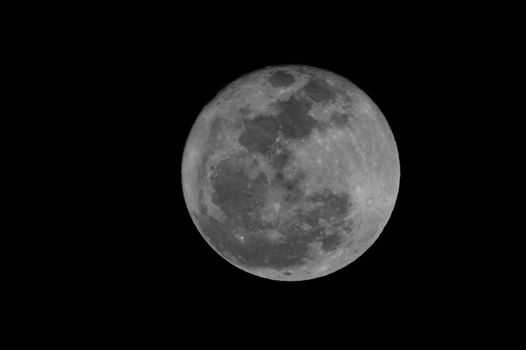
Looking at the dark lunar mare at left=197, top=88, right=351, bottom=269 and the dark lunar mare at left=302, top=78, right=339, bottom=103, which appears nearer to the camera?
the dark lunar mare at left=197, top=88, right=351, bottom=269

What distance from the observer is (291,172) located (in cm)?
470

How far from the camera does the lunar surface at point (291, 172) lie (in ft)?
15.6

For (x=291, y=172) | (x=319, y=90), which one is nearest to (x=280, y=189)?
(x=291, y=172)

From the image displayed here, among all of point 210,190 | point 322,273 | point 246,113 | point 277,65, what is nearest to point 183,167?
point 210,190

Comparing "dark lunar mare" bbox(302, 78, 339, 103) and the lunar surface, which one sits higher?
"dark lunar mare" bbox(302, 78, 339, 103)

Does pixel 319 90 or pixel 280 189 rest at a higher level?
pixel 319 90

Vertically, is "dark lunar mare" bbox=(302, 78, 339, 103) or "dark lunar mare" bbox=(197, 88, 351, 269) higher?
"dark lunar mare" bbox=(302, 78, 339, 103)

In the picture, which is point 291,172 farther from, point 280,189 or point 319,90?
point 319,90

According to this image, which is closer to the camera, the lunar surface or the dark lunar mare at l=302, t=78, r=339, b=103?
the lunar surface

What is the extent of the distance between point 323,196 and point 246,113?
115 centimetres

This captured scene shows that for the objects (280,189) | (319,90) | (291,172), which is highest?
(319,90)

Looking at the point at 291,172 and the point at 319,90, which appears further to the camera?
the point at 319,90

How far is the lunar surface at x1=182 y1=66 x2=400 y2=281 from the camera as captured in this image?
4.75 meters

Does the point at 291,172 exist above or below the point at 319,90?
below
